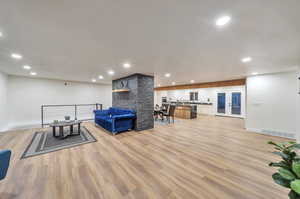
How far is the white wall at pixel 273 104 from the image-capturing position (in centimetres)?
426

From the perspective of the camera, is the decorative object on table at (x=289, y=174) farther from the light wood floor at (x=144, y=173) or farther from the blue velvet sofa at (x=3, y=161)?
the blue velvet sofa at (x=3, y=161)

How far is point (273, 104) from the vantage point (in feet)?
15.0

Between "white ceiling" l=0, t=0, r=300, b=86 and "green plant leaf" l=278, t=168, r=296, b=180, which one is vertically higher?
"white ceiling" l=0, t=0, r=300, b=86

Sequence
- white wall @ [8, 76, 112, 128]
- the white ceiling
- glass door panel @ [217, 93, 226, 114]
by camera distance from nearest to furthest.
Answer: the white ceiling, white wall @ [8, 76, 112, 128], glass door panel @ [217, 93, 226, 114]

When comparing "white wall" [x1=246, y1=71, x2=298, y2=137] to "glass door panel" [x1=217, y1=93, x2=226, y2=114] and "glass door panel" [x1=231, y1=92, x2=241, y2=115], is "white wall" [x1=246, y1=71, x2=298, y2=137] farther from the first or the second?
"glass door panel" [x1=217, y1=93, x2=226, y2=114]

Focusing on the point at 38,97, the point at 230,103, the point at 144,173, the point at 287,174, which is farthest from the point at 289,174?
the point at 38,97

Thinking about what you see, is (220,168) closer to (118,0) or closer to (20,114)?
(118,0)

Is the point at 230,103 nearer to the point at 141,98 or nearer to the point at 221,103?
the point at 221,103

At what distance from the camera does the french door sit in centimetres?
815

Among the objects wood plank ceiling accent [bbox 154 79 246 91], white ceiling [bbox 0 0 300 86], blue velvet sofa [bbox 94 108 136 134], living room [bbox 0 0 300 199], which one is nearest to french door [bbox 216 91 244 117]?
wood plank ceiling accent [bbox 154 79 246 91]

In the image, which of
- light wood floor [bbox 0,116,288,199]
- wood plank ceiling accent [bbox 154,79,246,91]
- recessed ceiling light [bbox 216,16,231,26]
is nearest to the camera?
recessed ceiling light [bbox 216,16,231,26]

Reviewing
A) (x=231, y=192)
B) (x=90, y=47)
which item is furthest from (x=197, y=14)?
(x=231, y=192)

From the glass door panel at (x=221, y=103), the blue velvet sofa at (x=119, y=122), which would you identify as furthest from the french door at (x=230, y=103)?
the blue velvet sofa at (x=119, y=122)

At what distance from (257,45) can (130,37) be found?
2.57 meters
